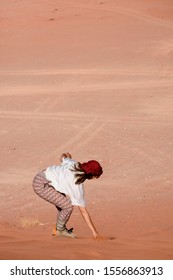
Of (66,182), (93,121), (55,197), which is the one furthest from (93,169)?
(93,121)

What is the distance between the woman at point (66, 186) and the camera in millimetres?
10391

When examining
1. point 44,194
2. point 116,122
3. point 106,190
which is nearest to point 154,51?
point 116,122

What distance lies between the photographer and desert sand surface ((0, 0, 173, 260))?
11.8 meters

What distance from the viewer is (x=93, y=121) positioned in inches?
813

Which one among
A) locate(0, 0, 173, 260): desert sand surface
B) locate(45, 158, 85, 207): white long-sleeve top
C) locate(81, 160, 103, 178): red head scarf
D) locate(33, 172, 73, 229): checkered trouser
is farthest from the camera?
locate(0, 0, 173, 260): desert sand surface

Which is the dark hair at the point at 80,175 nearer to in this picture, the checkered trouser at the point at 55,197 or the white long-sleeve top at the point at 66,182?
the white long-sleeve top at the point at 66,182

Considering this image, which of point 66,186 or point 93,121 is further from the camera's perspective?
point 93,121

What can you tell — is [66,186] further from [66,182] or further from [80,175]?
[80,175]

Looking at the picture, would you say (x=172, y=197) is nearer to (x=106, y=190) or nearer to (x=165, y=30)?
(x=106, y=190)

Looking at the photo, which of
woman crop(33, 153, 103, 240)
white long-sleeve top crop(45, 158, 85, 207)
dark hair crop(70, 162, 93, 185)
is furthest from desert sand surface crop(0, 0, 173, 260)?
dark hair crop(70, 162, 93, 185)

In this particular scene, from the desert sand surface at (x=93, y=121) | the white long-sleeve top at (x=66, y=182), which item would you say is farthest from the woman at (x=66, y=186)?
the desert sand surface at (x=93, y=121)

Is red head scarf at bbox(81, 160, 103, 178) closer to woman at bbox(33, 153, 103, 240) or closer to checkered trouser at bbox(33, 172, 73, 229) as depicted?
woman at bbox(33, 153, 103, 240)

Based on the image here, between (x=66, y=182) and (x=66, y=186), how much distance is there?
0.04 m

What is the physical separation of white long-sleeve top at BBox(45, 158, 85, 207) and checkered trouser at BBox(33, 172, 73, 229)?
0.05 metres
